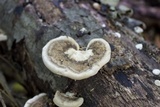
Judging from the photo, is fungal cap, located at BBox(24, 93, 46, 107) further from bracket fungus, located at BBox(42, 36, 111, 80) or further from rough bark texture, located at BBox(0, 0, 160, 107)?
bracket fungus, located at BBox(42, 36, 111, 80)

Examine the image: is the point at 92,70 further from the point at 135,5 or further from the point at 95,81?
the point at 135,5

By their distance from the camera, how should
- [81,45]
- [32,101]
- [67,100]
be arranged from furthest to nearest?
1. [81,45]
2. [32,101]
3. [67,100]

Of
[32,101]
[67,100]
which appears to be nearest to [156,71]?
[67,100]

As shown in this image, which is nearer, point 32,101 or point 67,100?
point 67,100

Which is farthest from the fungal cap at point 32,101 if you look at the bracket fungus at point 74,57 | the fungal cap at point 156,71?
the fungal cap at point 156,71

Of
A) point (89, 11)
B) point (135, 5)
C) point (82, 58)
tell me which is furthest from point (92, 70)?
point (135, 5)

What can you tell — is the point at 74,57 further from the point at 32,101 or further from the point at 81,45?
the point at 32,101
